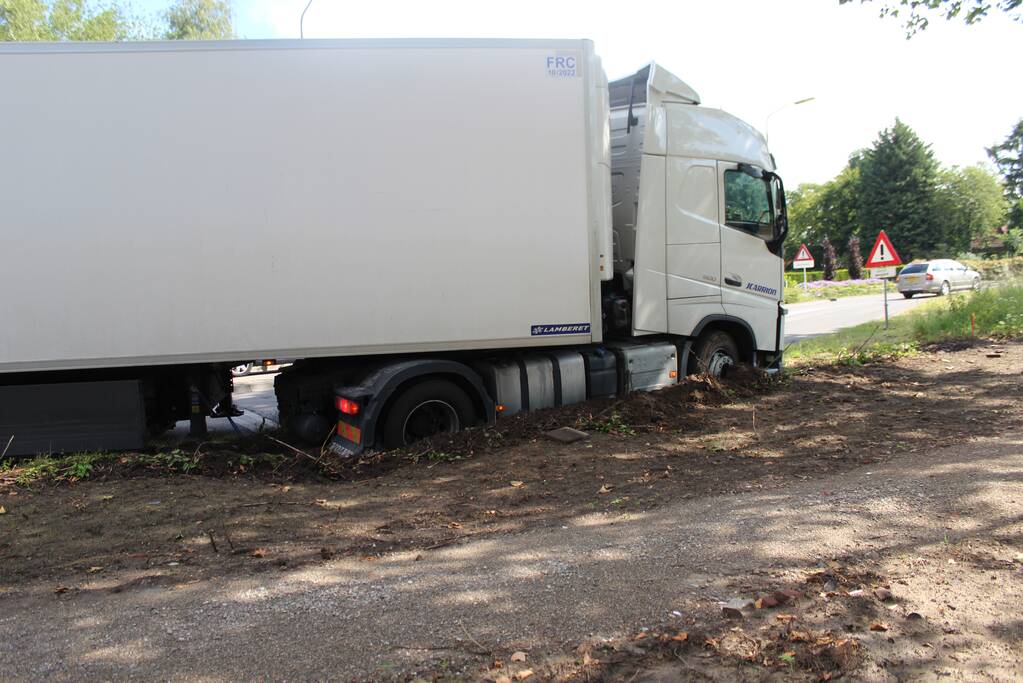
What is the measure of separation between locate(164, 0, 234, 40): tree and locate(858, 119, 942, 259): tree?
5371cm

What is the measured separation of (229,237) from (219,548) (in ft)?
9.00

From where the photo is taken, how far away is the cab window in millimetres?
8242

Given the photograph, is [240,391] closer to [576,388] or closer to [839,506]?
[576,388]

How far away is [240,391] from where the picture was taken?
11148 millimetres

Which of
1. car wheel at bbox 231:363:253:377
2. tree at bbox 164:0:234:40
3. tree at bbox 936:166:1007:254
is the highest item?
tree at bbox 164:0:234:40

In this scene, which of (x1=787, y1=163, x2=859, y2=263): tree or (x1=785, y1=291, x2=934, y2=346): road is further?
(x1=787, y1=163, x2=859, y2=263): tree

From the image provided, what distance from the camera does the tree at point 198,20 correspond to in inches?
941

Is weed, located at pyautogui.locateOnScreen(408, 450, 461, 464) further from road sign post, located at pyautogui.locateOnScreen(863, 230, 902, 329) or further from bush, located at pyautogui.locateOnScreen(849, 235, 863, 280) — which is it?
bush, located at pyautogui.locateOnScreen(849, 235, 863, 280)

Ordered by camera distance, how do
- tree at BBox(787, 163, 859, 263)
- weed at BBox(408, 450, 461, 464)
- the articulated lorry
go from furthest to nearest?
tree at BBox(787, 163, 859, 263)
weed at BBox(408, 450, 461, 464)
the articulated lorry

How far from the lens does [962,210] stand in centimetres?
5828

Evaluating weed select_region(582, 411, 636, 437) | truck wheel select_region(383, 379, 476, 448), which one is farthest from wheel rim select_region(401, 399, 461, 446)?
weed select_region(582, 411, 636, 437)

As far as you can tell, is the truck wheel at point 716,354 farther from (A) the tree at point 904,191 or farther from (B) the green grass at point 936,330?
(A) the tree at point 904,191

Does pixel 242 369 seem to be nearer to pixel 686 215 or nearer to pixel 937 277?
pixel 686 215

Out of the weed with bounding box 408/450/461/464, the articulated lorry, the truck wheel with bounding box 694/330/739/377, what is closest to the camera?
the articulated lorry
